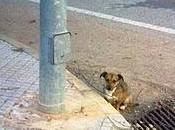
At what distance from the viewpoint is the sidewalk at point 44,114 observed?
15.1ft

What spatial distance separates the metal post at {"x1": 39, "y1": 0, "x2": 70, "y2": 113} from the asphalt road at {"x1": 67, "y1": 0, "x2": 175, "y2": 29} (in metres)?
3.94

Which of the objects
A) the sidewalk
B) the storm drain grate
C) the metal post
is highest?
the metal post

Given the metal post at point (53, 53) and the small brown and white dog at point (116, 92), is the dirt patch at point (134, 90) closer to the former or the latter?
the small brown and white dog at point (116, 92)

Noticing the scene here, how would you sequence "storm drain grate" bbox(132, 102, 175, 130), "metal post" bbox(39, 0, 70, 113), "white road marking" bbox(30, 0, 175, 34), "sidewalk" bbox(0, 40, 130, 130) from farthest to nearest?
1. "white road marking" bbox(30, 0, 175, 34)
2. "storm drain grate" bbox(132, 102, 175, 130)
3. "sidewalk" bbox(0, 40, 130, 130)
4. "metal post" bbox(39, 0, 70, 113)

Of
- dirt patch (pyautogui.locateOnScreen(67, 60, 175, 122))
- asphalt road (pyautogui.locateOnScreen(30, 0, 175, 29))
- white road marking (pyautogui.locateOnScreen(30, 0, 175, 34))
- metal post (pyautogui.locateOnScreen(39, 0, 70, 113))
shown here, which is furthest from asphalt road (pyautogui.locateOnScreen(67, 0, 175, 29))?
metal post (pyautogui.locateOnScreen(39, 0, 70, 113))

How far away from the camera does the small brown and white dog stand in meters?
5.36

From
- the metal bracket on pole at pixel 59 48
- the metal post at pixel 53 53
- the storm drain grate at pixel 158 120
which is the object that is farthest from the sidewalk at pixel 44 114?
the metal bracket on pole at pixel 59 48

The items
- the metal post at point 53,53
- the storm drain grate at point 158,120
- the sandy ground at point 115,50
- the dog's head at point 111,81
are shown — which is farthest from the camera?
the sandy ground at point 115,50

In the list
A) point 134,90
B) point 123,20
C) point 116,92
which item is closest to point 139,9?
point 123,20

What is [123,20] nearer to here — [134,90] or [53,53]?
[134,90]

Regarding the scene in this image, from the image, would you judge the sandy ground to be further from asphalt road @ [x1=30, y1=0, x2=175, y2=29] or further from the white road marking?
asphalt road @ [x1=30, y1=0, x2=175, y2=29]

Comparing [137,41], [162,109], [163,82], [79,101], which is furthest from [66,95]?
[137,41]

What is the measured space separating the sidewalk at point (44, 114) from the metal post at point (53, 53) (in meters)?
0.13

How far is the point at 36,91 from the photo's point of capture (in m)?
5.17
